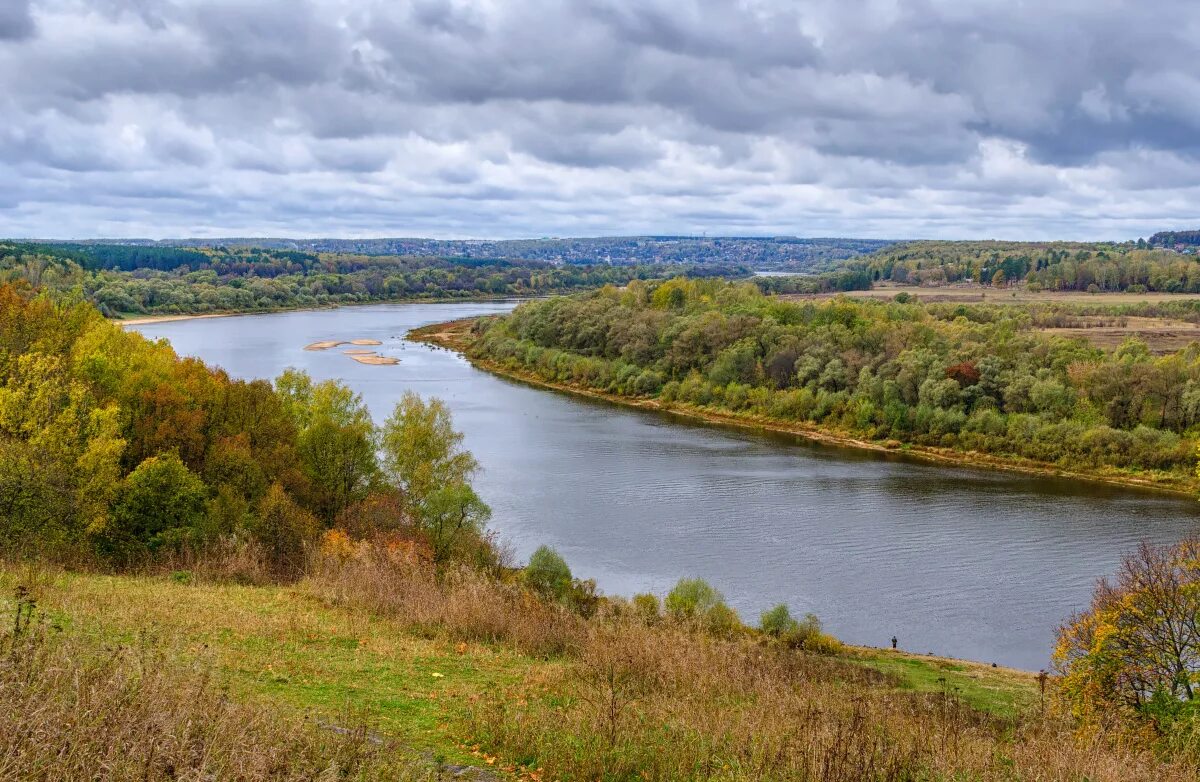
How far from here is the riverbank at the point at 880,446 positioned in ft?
135

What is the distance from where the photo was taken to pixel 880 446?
1905 inches

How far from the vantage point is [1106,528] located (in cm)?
3256

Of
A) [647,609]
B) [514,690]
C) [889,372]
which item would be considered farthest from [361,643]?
[889,372]

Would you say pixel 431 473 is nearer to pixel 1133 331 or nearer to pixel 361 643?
pixel 361 643

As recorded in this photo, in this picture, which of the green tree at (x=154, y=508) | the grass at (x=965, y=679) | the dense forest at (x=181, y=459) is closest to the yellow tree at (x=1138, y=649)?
the grass at (x=965, y=679)

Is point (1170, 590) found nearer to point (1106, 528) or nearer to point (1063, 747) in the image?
point (1063, 747)

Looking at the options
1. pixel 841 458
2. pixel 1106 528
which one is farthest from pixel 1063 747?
pixel 841 458

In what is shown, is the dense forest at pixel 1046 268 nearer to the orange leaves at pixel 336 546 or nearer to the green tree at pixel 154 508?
the orange leaves at pixel 336 546

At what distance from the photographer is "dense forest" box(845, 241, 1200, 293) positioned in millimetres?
116500

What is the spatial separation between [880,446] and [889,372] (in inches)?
258

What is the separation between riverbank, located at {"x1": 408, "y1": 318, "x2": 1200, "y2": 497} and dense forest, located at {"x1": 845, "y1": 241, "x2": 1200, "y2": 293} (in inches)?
3181

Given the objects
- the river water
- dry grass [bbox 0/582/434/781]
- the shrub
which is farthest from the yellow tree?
the river water

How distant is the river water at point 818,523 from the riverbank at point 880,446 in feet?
5.13

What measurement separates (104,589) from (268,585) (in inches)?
115
